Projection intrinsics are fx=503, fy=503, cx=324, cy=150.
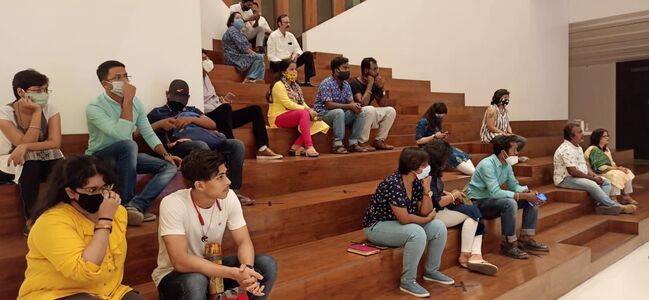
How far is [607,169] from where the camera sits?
5.71 m

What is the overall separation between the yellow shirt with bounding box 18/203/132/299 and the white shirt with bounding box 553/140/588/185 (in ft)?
16.2

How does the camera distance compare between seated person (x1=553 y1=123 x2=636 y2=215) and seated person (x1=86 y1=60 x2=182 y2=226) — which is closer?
seated person (x1=86 y1=60 x2=182 y2=226)

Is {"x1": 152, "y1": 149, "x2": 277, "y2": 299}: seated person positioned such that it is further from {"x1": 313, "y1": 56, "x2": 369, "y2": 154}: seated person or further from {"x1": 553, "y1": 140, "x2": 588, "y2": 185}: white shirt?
{"x1": 553, "y1": 140, "x2": 588, "y2": 185}: white shirt

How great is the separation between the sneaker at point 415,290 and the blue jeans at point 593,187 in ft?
10.7

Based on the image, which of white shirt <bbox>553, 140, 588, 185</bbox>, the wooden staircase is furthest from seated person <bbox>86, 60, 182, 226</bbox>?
white shirt <bbox>553, 140, 588, 185</bbox>

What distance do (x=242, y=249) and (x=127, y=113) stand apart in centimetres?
120

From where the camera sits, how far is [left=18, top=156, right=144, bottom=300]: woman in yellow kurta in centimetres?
179

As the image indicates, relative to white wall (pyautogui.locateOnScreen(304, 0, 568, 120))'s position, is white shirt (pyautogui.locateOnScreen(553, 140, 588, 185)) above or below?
below

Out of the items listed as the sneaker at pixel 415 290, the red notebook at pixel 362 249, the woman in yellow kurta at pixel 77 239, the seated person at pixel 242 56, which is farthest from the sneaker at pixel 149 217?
the seated person at pixel 242 56

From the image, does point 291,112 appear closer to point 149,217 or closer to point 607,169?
point 149,217

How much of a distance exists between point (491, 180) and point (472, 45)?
15.1 ft

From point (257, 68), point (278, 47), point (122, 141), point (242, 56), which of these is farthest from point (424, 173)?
point (278, 47)

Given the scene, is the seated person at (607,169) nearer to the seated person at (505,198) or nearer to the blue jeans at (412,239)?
the seated person at (505,198)

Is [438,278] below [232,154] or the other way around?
below
